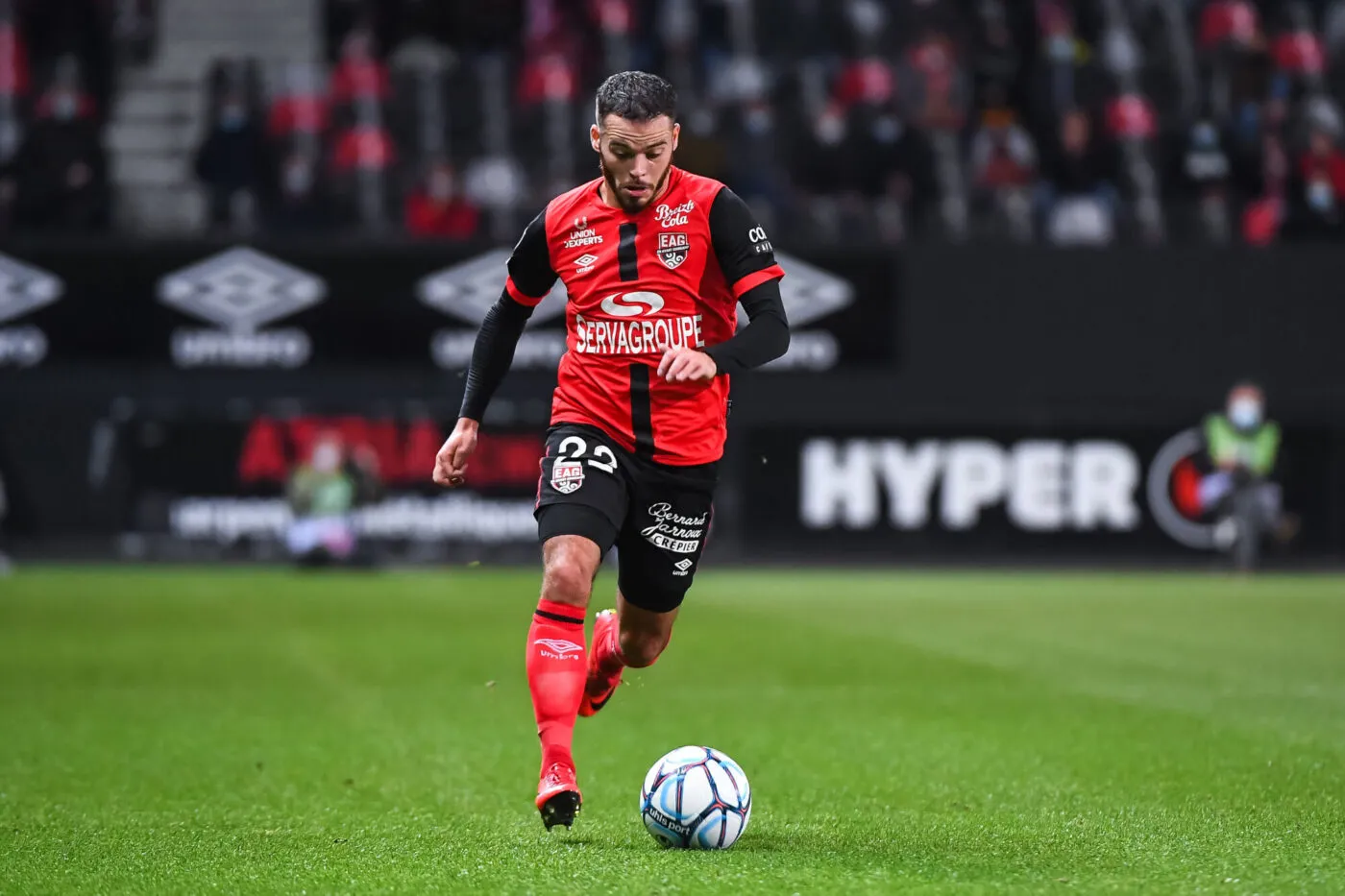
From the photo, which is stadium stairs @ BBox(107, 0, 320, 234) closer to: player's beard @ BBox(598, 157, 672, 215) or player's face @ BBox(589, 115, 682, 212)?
player's beard @ BBox(598, 157, 672, 215)

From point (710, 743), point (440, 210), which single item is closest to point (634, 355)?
point (710, 743)

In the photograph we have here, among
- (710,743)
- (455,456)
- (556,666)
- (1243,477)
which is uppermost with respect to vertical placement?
(455,456)

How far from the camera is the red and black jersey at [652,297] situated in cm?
629

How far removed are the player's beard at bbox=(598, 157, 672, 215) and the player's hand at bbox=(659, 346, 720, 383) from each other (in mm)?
641

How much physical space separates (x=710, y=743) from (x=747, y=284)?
2943mm

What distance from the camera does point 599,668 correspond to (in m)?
6.96

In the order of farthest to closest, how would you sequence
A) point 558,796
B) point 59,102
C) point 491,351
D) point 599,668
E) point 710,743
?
point 59,102 → point 710,743 → point 599,668 → point 491,351 → point 558,796

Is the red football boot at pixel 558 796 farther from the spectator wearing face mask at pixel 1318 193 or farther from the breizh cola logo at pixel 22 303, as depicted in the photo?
the spectator wearing face mask at pixel 1318 193

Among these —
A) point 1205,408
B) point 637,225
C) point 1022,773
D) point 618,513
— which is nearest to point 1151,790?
point 1022,773

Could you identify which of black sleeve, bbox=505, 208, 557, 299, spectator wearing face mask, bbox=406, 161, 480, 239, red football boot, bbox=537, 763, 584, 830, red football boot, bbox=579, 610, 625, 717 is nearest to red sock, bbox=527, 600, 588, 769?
red football boot, bbox=537, 763, 584, 830

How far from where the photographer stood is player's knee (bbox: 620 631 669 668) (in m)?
6.73

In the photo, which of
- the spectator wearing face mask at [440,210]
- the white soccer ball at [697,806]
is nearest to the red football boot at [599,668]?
the white soccer ball at [697,806]

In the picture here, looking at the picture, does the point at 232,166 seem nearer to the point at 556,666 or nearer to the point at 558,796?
the point at 556,666

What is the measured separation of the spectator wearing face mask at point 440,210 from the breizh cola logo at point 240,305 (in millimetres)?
1269
